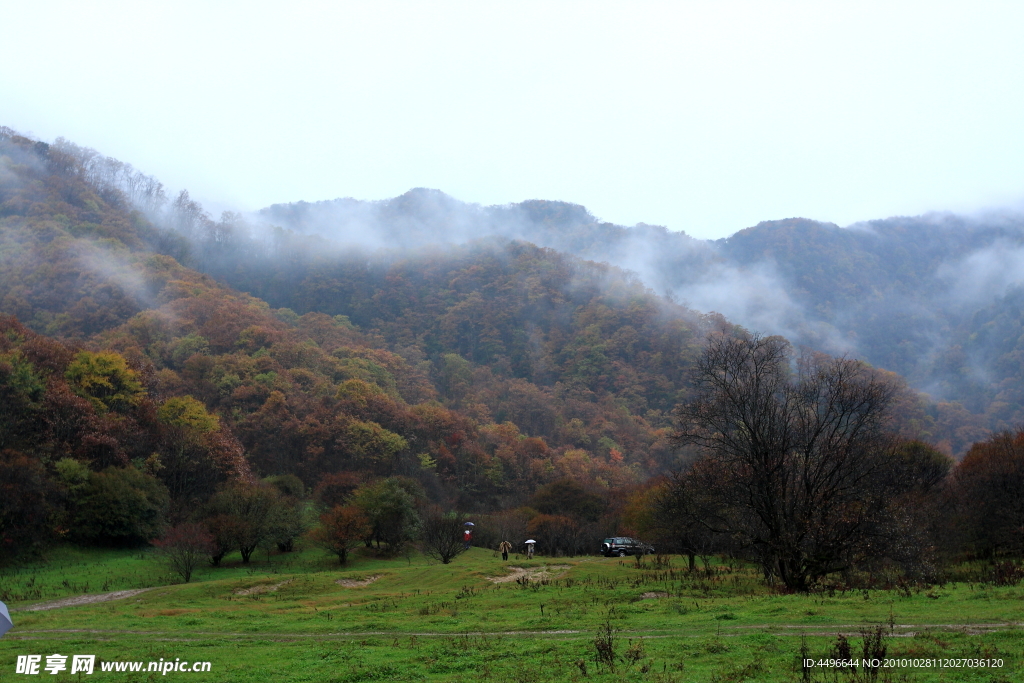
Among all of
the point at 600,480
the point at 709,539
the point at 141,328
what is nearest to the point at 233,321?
the point at 141,328

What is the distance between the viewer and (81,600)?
29.3m

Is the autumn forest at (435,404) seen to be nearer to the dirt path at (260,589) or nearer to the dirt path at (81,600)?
the dirt path at (81,600)

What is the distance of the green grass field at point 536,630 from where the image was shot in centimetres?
1046

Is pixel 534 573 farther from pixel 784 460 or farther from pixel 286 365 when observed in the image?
pixel 286 365

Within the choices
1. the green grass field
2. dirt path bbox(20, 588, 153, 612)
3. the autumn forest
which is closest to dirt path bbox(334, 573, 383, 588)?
the green grass field

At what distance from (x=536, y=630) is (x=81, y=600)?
24197 mm

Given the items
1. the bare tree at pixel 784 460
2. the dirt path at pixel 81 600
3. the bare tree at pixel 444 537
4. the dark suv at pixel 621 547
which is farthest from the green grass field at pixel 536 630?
the dark suv at pixel 621 547

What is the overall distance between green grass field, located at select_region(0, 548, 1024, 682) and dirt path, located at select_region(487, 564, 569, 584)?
842 millimetres

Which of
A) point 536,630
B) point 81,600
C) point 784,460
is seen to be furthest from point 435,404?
point 536,630

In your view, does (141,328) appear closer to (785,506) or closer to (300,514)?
(300,514)

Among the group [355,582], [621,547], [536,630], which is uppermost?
[536,630]

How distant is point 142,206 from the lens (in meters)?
153

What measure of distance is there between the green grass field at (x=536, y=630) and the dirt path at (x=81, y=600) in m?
0.79

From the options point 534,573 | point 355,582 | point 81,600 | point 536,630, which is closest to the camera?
point 536,630
